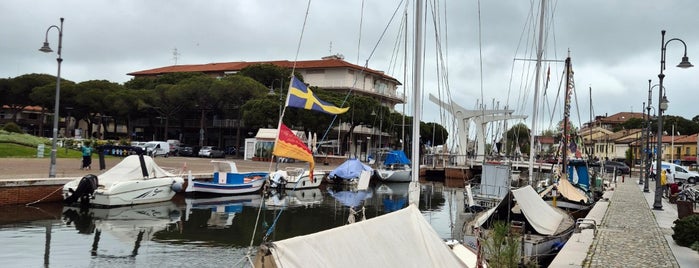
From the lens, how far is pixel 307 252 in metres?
5.98

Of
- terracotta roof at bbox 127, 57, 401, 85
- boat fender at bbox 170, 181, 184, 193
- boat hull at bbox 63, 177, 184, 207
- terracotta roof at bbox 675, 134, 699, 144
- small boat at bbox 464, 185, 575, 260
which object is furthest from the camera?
terracotta roof at bbox 675, 134, 699, 144

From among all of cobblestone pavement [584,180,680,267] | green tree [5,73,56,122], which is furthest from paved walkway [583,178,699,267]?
green tree [5,73,56,122]

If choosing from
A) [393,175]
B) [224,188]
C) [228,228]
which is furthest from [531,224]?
[393,175]

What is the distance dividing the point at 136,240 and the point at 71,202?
28.3 feet

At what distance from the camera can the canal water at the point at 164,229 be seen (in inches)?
548

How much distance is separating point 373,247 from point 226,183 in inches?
1013

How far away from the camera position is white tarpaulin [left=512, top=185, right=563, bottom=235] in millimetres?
14197

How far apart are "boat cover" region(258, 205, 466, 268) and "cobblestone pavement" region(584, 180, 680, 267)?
527 cm

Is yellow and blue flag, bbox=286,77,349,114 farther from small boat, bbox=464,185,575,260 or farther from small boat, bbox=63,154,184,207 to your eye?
small boat, bbox=63,154,184,207

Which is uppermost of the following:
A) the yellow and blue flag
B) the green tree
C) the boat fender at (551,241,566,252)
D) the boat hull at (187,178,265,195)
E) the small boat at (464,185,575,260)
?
the green tree

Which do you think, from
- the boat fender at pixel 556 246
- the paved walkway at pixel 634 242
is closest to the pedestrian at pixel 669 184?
the paved walkway at pixel 634 242

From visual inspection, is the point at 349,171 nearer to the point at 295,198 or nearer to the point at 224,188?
the point at 295,198

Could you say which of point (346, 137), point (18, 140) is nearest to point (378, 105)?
point (346, 137)

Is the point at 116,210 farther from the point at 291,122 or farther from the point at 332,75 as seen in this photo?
the point at 332,75
